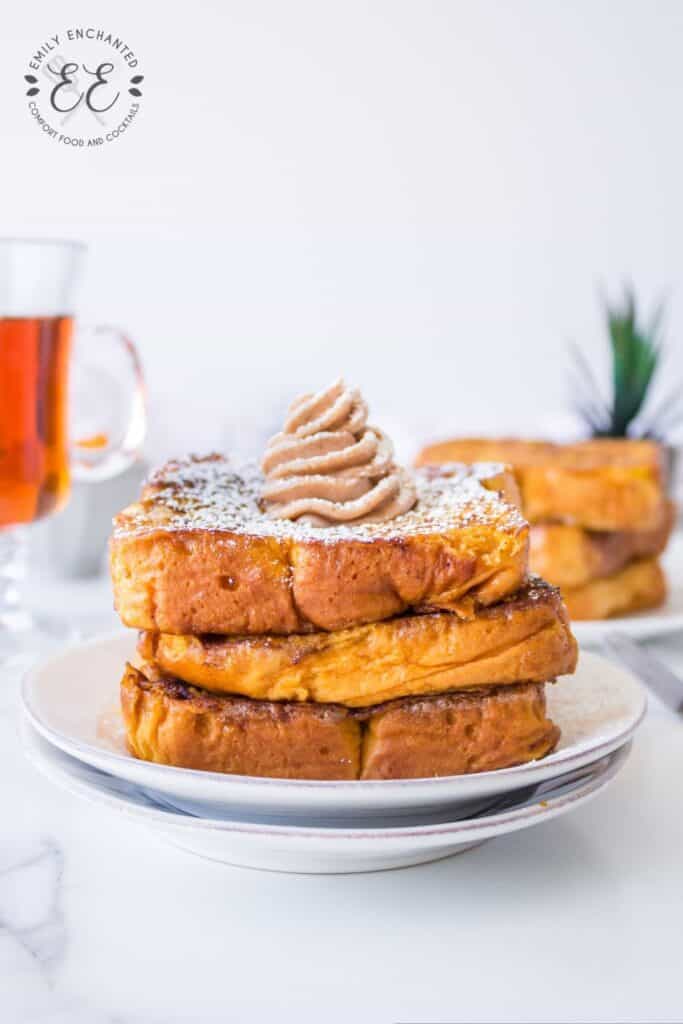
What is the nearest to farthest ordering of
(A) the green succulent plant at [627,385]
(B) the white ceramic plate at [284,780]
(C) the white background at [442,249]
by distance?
(B) the white ceramic plate at [284,780] → (A) the green succulent plant at [627,385] → (C) the white background at [442,249]

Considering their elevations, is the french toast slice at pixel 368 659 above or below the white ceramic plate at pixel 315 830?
above

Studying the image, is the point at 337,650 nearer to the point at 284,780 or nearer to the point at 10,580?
the point at 284,780

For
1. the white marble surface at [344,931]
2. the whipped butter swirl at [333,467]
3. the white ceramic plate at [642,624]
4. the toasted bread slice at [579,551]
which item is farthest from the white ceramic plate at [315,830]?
the toasted bread slice at [579,551]

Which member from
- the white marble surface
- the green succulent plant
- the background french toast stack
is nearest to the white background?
the green succulent plant

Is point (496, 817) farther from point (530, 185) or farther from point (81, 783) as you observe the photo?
point (530, 185)

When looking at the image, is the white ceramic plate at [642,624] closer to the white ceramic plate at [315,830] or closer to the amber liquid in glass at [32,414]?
the white ceramic plate at [315,830]

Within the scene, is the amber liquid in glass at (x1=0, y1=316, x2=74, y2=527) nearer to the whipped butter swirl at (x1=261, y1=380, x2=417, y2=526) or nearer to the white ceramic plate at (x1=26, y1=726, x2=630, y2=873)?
the whipped butter swirl at (x1=261, y1=380, x2=417, y2=526)
